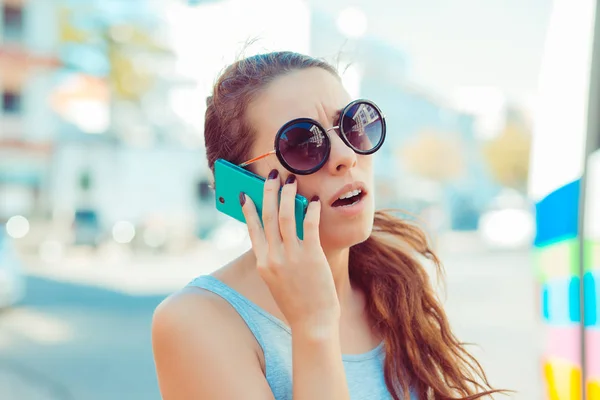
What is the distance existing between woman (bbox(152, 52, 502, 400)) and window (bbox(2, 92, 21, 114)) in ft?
78.7

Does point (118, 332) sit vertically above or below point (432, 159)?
below

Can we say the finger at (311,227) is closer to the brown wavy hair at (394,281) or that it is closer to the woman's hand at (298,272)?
the woman's hand at (298,272)

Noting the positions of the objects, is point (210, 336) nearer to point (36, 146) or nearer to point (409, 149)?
point (36, 146)

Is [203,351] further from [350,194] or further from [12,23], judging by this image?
[12,23]

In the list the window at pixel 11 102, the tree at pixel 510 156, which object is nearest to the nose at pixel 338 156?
the window at pixel 11 102

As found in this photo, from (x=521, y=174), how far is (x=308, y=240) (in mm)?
41503

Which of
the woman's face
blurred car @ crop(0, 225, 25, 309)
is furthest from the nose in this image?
blurred car @ crop(0, 225, 25, 309)

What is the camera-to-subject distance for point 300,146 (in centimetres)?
129

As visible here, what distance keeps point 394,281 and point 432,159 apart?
37673 mm

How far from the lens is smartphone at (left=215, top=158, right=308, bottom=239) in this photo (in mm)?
1322

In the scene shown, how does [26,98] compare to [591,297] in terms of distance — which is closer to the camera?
[591,297]

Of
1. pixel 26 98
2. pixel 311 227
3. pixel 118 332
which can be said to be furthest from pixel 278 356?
pixel 26 98

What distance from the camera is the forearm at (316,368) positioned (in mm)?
1123

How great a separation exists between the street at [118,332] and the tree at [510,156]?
2773cm
